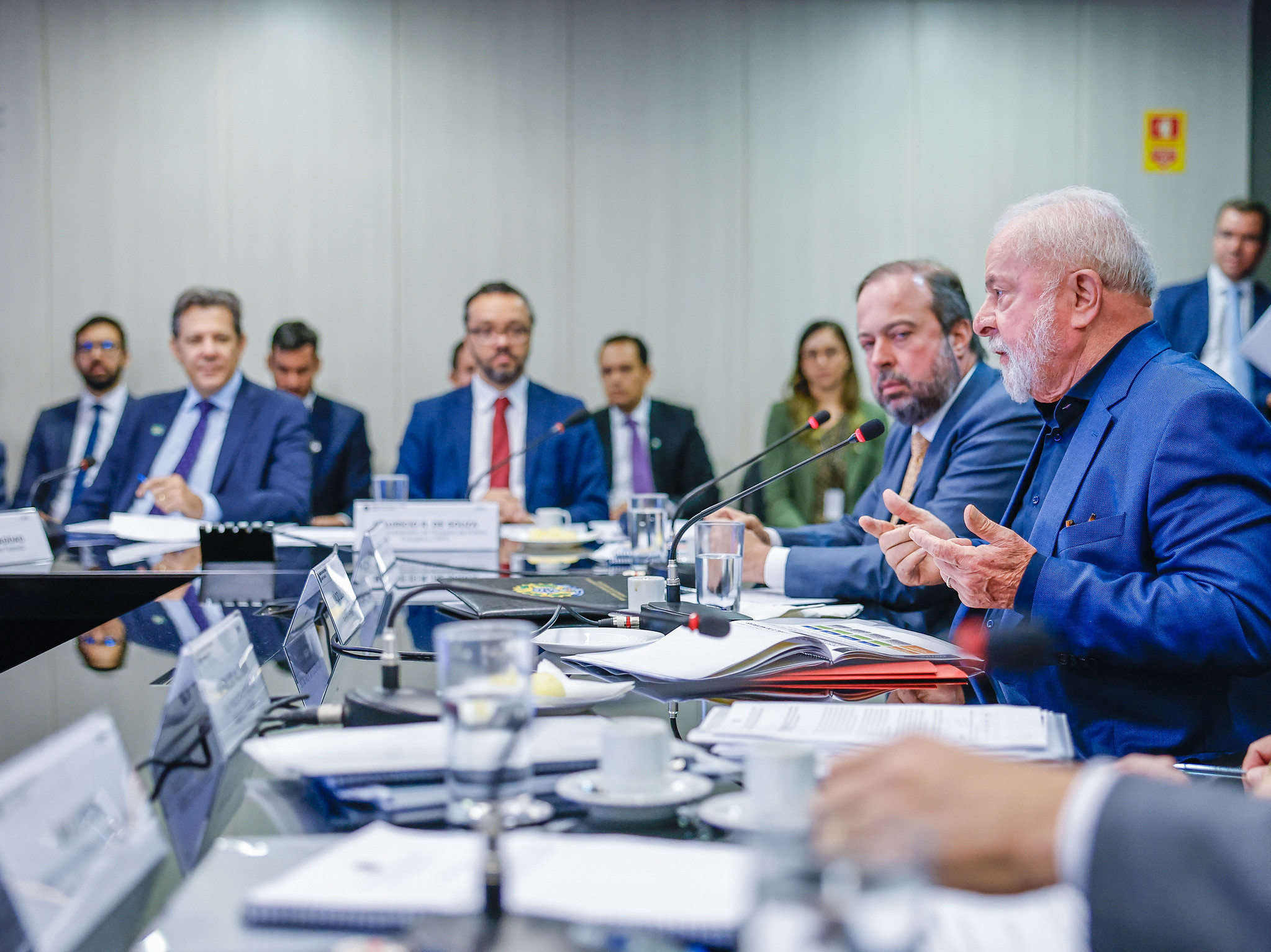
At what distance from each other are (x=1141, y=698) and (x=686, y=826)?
85 centimetres

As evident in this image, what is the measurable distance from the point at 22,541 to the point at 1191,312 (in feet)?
15.6

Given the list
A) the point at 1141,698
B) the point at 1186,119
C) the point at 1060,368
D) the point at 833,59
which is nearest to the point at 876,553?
→ the point at 1060,368

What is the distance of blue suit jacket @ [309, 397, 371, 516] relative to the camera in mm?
5207

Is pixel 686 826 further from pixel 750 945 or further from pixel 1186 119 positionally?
pixel 1186 119

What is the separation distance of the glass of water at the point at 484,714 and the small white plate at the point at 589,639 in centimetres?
59

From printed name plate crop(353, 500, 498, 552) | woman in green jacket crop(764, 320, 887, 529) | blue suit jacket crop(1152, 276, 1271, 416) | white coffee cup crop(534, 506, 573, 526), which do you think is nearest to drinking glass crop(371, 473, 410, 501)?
printed name plate crop(353, 500, 498, 552)

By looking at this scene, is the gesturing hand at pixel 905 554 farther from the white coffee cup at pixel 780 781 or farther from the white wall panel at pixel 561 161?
the white wall panel at pixel 561 161

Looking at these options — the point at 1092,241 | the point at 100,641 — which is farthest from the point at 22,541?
the point at 1092,241

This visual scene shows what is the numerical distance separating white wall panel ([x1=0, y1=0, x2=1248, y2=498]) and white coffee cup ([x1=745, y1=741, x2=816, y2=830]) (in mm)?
5196

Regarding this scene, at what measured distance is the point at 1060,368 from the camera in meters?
1.66

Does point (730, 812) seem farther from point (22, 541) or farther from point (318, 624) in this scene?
point (22, 541)

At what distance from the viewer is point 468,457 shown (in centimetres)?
409

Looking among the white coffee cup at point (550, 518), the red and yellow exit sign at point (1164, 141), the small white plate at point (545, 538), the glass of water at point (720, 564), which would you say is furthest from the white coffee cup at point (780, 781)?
the red and yellow exit sign at point (1164, 141)

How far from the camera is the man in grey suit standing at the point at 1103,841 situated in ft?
1.81
